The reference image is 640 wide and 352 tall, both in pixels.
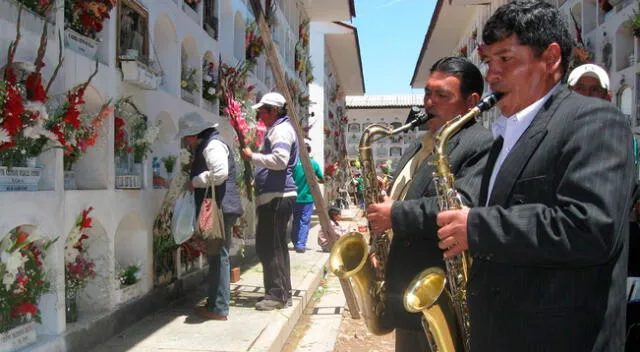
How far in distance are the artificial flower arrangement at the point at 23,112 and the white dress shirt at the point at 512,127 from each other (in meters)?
2.47

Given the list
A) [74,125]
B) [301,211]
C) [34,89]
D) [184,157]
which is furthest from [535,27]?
[301,211]

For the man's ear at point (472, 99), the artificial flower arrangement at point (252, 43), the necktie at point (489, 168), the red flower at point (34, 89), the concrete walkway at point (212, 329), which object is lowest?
the concrete walkway at point (212, 329)

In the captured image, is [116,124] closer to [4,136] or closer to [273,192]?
[273,192]

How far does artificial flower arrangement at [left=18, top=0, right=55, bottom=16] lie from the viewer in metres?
3.43

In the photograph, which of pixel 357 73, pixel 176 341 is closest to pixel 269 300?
pixel 176 341

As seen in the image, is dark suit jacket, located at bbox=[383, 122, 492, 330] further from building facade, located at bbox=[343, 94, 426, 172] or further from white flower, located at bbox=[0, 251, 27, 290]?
building facade, located at bbox=[343, 94, 426, 172]

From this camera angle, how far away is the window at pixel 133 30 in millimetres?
4695

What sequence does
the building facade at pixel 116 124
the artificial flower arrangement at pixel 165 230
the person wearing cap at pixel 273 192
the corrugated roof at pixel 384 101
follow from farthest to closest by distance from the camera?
the corrugated roof at pixel 384 101 < the artificial flower arrangement at pixel 165 230 < the person wearing cap at pixel 273 192 < the building facade at pixel 116 124

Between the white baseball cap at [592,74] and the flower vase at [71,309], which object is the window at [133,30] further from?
the white baseball cap at [592,74]

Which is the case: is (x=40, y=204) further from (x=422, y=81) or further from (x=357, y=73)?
(x=422, y=81)

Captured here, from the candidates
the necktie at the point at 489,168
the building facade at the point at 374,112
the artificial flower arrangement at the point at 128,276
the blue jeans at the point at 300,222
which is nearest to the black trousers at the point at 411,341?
the necktie at the point at 489,168

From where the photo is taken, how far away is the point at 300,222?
30.4 ft

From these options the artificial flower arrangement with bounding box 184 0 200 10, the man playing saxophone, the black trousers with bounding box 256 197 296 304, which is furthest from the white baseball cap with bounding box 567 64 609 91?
the artificial flower arrangement with bounding box 184 0 200 10

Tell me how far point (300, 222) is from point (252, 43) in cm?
298
